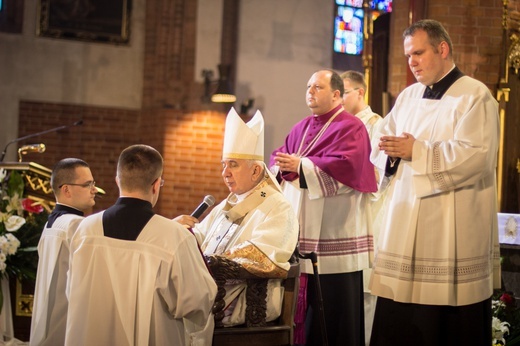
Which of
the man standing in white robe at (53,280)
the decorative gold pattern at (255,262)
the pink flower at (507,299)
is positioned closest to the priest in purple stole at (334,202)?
the pink flower at (507,299)

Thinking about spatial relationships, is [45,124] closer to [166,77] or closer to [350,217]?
[166,77]

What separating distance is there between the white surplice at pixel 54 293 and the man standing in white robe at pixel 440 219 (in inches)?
68.2

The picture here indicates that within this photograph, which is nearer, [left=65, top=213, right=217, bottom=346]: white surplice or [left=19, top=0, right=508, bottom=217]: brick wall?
[left=65, top=213, right=217, bottom=346]: white surplice

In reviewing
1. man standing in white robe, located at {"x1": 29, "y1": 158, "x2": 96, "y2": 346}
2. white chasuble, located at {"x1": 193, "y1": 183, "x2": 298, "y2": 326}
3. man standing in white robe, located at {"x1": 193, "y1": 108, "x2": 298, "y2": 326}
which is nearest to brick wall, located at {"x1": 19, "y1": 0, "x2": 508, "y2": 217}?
man standing in white robe, located at {"x1": 193, "y1": 108, "x2": 298, "y2": 326}

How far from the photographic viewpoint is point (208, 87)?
12.1 m

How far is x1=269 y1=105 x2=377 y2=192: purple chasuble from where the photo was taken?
5.22m

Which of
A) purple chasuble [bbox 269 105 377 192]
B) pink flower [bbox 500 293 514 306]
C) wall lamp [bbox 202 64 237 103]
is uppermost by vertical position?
wall lamp [bbox 202 64 237 103]

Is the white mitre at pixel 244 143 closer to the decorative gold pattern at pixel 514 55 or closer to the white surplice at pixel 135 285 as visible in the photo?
the white surplice at pixel 135 285

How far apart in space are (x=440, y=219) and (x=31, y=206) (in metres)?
3.52

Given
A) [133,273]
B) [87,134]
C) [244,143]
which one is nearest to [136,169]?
[133,273]

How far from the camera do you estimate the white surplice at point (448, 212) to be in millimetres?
4207

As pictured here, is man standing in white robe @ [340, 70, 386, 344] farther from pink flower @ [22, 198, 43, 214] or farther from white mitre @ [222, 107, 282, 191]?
pink flower @ [22, 198, 43, 214]

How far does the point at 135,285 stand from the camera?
3.53 metres

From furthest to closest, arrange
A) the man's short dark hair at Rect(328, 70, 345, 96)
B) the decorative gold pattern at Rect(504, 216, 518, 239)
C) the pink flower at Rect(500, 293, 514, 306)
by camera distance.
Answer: the decorative gold pattern at Rect(504, 216, 518, 239) < the pink flower at Rect(500, 293, 514, 306) < the man's short dark hair at Rect(328, 70, 345, 96)
